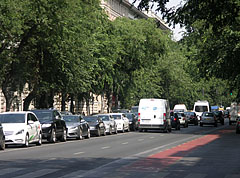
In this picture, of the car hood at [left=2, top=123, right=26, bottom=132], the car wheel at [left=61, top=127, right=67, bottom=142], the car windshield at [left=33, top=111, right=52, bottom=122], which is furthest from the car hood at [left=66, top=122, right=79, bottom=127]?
the car hood at [left=2, top=123, right=26, bottom=132]

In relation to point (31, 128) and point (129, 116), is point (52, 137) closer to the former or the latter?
point (31, 128)

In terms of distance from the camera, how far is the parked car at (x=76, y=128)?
1401 inches

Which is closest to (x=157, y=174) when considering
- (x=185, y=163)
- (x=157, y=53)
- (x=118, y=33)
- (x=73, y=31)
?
(x=185, y=163)

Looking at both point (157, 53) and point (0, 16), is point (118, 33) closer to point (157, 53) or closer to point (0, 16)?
point (157, 53)

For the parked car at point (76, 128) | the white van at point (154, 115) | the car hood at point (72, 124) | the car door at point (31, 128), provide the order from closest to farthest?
the car door at point (31, 128), the parked car at point (76, 128), the car hood at point (72, 124), the white van at point (154, 115)

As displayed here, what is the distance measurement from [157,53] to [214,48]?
29252mm

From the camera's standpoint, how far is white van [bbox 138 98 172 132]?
46.8 m

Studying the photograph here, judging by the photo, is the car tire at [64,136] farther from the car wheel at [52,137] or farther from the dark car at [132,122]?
the dark car at [132,122]

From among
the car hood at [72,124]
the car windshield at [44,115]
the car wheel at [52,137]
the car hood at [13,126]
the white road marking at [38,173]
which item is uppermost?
the car windshield at [44,115]

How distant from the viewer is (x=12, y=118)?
2838 centimetres

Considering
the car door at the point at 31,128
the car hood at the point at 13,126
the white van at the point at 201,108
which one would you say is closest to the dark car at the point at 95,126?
the car door at the point at 31,128

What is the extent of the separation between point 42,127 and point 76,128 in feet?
15.5

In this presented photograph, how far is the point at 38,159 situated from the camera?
65.3 ft

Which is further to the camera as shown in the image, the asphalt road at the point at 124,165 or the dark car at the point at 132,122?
the dark car at the point at 132,122
